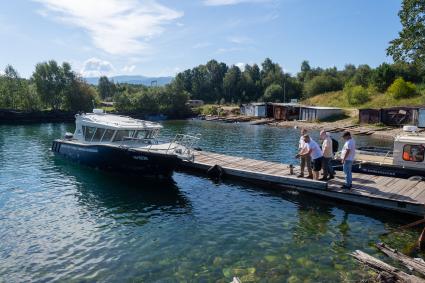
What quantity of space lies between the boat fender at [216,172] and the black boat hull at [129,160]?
2474 millimetres

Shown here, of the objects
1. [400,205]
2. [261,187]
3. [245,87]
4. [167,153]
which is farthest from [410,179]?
[245,87]

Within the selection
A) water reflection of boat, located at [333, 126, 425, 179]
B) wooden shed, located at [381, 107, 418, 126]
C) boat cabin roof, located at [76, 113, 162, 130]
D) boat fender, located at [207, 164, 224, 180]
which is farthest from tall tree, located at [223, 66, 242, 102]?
water reflection of boat, located at [333, 126, 425, 179]

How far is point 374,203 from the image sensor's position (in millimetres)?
17281

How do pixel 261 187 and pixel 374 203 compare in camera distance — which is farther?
pixel 261 187

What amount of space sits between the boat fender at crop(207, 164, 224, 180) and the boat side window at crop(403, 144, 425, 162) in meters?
11.0

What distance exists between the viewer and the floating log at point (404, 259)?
10.9m

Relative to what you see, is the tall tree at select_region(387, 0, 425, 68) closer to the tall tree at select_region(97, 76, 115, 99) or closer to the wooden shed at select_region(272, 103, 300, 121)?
the wooden shed at select_region(272, 103, 300, 121)

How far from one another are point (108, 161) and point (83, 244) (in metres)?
11.7

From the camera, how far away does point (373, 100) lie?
81.6 meters

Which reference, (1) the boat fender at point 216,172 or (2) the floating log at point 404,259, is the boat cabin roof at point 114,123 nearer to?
(1) the boat fender at point 216,172

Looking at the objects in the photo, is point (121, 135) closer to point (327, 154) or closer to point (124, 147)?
point (124, 147)

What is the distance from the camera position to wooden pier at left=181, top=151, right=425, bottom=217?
16.6 metres

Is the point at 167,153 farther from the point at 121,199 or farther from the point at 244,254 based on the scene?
the point at 244,254

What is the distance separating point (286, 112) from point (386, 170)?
63.0 metres
